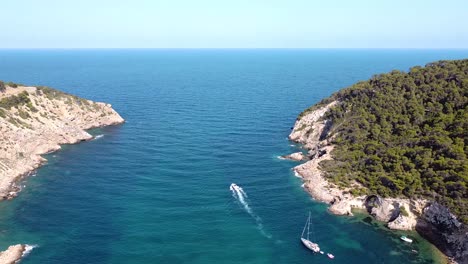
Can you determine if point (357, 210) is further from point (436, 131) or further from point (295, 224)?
point (436, 131)

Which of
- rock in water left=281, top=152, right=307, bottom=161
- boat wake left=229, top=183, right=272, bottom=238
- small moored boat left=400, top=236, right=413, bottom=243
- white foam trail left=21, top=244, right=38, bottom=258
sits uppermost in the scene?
rock in water left=281, top=152, right=307, bottom=161

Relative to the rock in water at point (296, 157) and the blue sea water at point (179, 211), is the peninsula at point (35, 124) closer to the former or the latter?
the blue sea water at point (179, 211)

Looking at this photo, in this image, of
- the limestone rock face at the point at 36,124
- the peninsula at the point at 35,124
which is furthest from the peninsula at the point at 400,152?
the limestone rock face at the point at 36,124

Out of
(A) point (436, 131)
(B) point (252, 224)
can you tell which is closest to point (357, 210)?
(B) point (252, 224)

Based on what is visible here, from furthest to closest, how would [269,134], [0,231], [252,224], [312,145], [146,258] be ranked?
[269,134], [312,145], [252,224], [0,231], [146,258]

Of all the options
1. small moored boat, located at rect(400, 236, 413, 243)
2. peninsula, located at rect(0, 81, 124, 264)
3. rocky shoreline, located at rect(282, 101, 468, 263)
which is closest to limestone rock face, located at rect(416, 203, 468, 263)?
rocky shoreline, located at rect(282, 101, 468, 263)

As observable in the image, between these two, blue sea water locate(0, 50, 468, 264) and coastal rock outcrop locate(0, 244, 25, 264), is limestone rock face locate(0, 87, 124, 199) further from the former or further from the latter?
coastal rock outcrop locate(0, 244, 25, 264)

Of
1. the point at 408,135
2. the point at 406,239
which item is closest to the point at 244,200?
the point at 406,239
